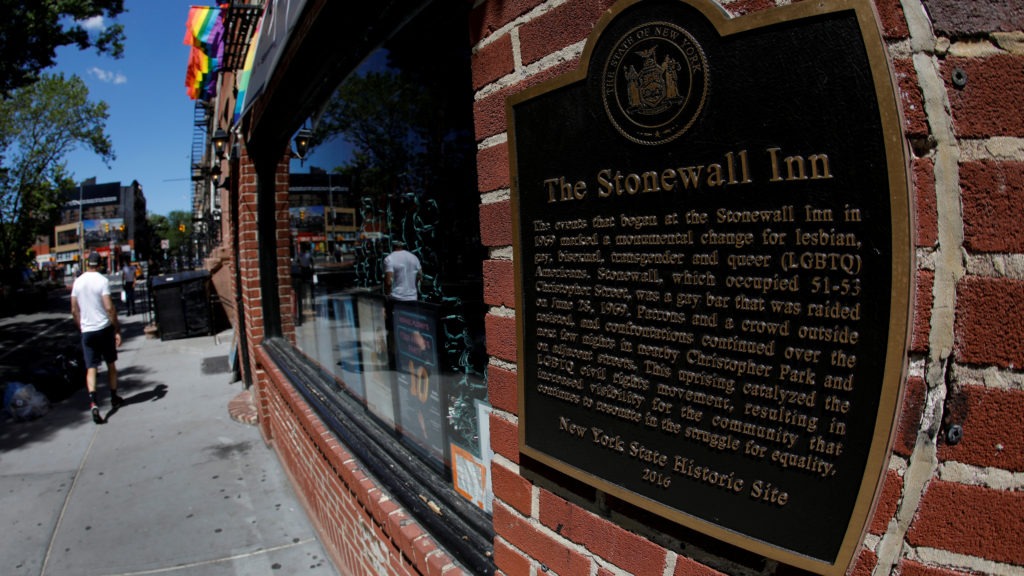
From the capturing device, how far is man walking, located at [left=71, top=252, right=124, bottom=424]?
23.6ft

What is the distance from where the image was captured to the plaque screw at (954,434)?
95cm

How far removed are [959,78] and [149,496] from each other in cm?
612

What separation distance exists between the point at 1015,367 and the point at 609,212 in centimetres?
78

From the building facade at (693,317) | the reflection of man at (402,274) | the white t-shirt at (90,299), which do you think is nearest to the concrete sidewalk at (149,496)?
the white t-shirt at (90,299)

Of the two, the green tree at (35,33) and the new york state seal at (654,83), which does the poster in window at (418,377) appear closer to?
the new york state seal at (654,83)

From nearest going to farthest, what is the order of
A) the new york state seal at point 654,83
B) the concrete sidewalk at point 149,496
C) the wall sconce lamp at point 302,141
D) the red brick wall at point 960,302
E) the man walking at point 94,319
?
the red brick wall at point 960,302
the new york state seal at point 654,83
the concrete sidewalk at point 149,496
the wall sconce lamp at point 302,141
the man walking at point 94,319

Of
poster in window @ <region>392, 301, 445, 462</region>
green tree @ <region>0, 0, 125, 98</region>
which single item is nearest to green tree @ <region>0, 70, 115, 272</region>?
green tree @ <region>0, 0, 125, 98</region>

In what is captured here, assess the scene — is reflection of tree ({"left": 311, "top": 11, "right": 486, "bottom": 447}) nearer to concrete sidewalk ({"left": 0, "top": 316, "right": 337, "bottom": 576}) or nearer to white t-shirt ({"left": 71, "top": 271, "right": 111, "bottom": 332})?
concrete sidewalk ({"left": 0, "top": 316, "right": 337, "bottom": 576})

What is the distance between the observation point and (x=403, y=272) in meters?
3.32

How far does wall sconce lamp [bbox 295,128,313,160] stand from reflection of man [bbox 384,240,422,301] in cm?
241

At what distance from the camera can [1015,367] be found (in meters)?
0.90

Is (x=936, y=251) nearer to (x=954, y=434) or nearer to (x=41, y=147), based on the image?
(x=954, y=434)

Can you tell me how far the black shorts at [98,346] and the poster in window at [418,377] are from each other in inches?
235

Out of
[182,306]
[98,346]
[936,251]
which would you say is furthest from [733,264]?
[182,306]
